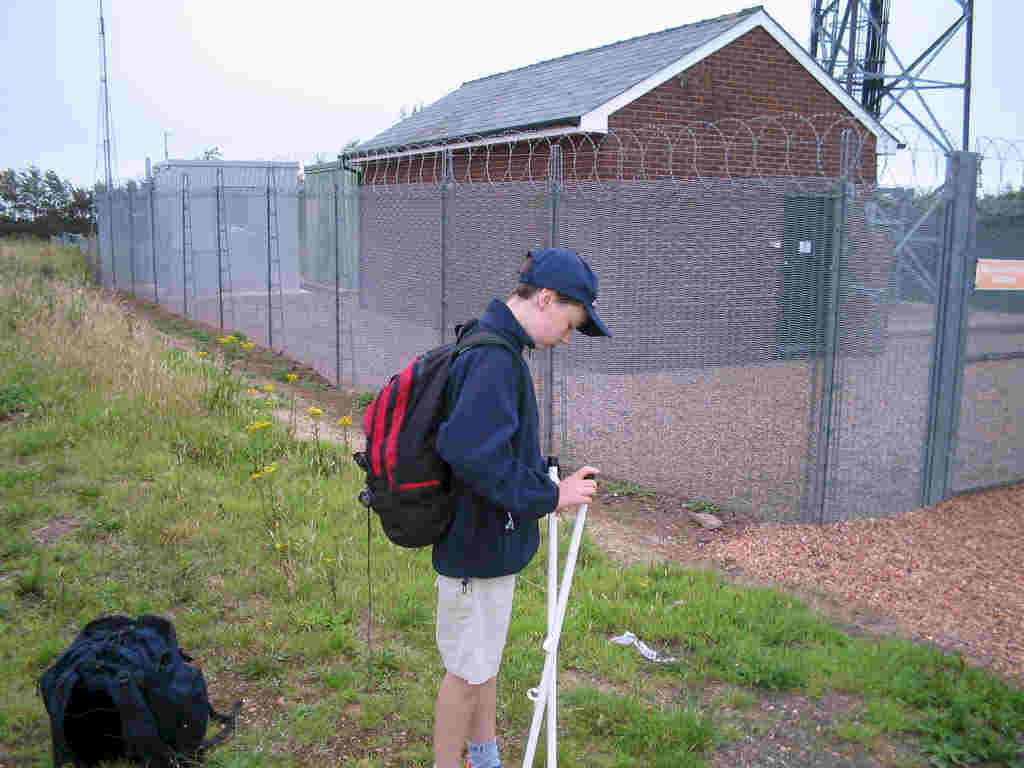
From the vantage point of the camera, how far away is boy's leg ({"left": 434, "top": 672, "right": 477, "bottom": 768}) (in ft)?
9.61

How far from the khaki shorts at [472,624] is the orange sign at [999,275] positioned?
4.99 meters

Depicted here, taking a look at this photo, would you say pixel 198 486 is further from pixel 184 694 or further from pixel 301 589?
pixel 184 694

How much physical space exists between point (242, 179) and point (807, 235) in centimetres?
1904

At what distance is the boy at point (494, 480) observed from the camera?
259 cm

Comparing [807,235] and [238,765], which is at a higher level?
[807,235]

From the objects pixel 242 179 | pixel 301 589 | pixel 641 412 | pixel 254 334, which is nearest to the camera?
pixel 301 589

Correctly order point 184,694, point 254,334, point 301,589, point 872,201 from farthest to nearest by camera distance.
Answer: point 254,334, point 872,201, point 301,589, point 184,694

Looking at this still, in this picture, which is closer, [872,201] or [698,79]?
[872,201]

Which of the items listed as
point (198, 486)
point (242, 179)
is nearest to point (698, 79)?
point (198, 486)

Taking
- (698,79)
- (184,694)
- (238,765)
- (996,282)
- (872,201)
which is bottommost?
(238,765)

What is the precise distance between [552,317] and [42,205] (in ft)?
141

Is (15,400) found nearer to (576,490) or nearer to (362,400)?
(362,400)

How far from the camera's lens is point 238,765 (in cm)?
337

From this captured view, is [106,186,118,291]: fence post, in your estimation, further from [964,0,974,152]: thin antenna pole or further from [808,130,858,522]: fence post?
[808,130,858,522]: fence post
